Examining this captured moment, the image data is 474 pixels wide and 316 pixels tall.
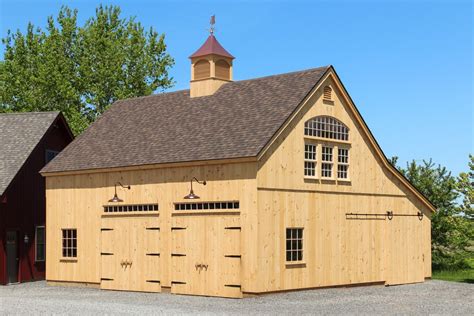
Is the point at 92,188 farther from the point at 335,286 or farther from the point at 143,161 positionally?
the point at 335,286

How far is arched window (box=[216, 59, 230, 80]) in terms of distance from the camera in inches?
1384

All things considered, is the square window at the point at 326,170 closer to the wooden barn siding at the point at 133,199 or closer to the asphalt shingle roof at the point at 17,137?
the wooden barn siding at the point at 133,199

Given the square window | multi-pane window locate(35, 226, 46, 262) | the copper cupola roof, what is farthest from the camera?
multi-pane window locate(35, 226, 46, 262)

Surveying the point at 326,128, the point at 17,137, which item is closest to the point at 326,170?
the point at 326,128

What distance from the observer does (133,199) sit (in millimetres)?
31953

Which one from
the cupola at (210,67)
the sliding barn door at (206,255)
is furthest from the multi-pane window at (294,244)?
the cupola at (210,67)

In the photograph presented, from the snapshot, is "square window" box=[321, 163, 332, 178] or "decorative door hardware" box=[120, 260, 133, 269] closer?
"square window" box=[321, 163, 332, 178]

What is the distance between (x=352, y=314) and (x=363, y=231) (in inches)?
357

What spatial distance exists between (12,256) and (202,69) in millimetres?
11344

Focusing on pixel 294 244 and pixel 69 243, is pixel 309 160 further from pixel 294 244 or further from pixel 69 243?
pixel 69 243

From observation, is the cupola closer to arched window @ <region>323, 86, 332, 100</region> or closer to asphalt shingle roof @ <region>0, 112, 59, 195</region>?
arched window @ <region>323, 86, 332, 100</region>

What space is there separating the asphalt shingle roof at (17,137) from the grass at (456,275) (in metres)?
19.1

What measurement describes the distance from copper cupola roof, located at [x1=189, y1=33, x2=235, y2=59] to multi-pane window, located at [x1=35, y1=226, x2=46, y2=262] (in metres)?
10.6

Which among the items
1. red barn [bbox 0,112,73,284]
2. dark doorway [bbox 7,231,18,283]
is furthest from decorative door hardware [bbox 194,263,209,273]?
dark doorway [bbox 7,231,18,283]
